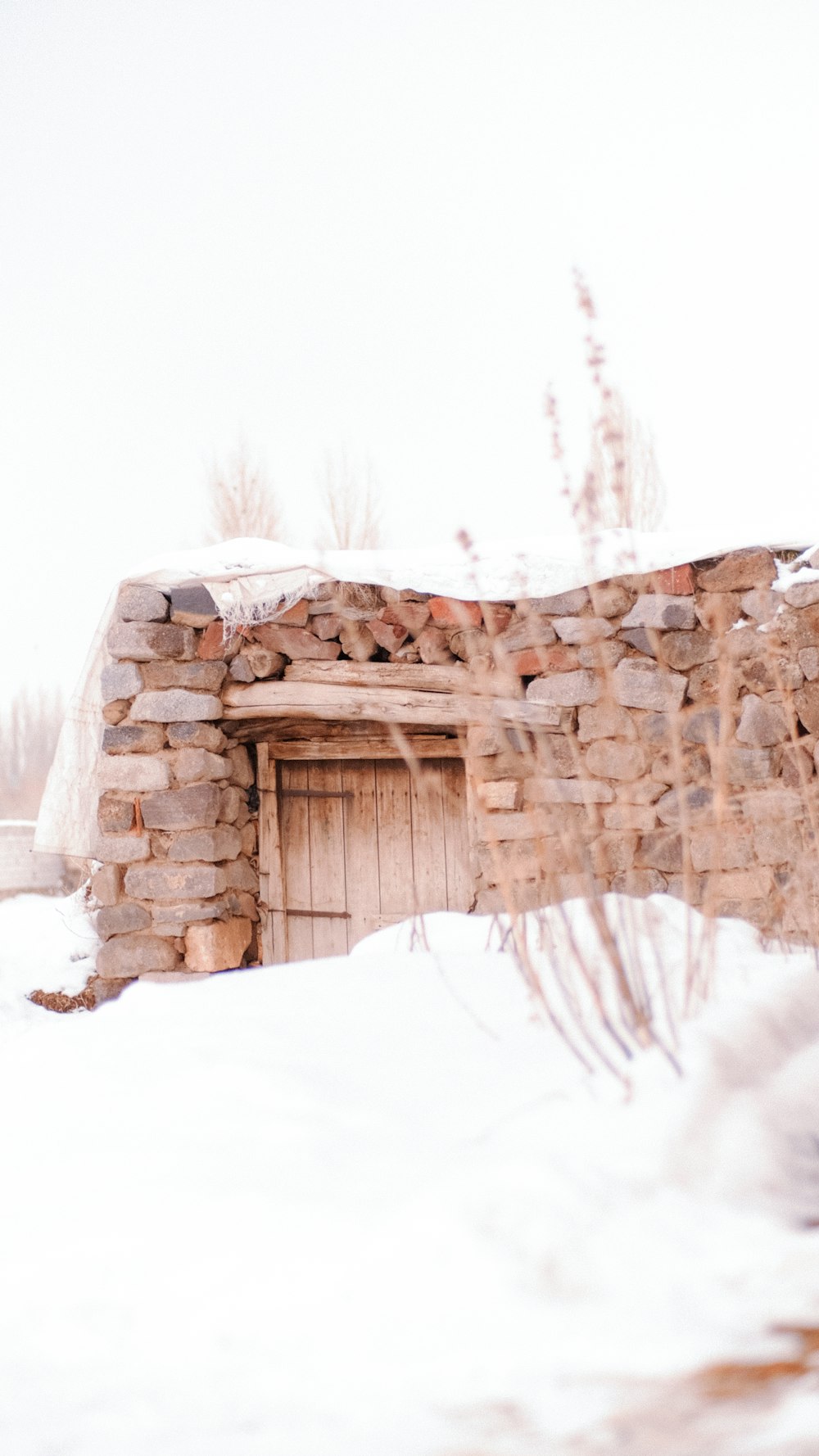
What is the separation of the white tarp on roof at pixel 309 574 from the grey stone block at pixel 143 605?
5cm

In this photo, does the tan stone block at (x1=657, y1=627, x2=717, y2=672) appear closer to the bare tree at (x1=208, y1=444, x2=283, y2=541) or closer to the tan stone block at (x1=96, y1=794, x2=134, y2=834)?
the tan stone block at (x1=96, y1=794, x2=134, y2=834)

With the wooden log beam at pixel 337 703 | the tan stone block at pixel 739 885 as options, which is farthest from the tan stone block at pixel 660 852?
the wooden log beam at pixel 337 703

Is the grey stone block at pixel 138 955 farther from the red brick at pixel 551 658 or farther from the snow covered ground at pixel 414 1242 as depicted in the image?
the snow covered ground at pixel 414 1242

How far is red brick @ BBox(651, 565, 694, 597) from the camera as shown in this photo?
4324mm

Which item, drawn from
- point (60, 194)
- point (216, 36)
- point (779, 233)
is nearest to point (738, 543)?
point (779, 233)

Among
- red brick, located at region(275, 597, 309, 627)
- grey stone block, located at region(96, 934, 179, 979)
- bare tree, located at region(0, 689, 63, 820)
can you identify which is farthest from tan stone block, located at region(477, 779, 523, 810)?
bare tree, located at region(0, 689, 63, 820)

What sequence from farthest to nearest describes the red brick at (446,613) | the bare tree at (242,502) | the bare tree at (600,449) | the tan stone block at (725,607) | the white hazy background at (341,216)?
the white hazy background at (341,216) < the bare tree at (242,502) < the red brick at (446,613) < the tan stone block at (725,607) < the bare tree at (600,449)

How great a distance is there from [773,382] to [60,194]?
1906 centimetres

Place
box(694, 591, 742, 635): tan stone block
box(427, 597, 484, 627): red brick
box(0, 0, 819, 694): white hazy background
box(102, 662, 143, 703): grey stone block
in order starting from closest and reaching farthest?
box(694, 591, 742, 635): tan stone block
box(427, 597, 484, 627): red brick
box(102, 662, 143, 703): grey stone block
box(0, 0, 819, 694): white hazy background

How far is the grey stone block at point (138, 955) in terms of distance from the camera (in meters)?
4.67

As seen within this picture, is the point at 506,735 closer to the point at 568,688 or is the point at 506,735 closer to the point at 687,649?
the point at 568,688

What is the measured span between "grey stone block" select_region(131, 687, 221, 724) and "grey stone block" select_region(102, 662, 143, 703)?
0.22 ft

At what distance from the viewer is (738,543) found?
4.28 metres

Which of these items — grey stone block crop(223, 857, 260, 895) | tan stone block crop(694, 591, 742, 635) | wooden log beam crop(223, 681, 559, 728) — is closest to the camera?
tan stone block crop(694, 591, 742, 635)
